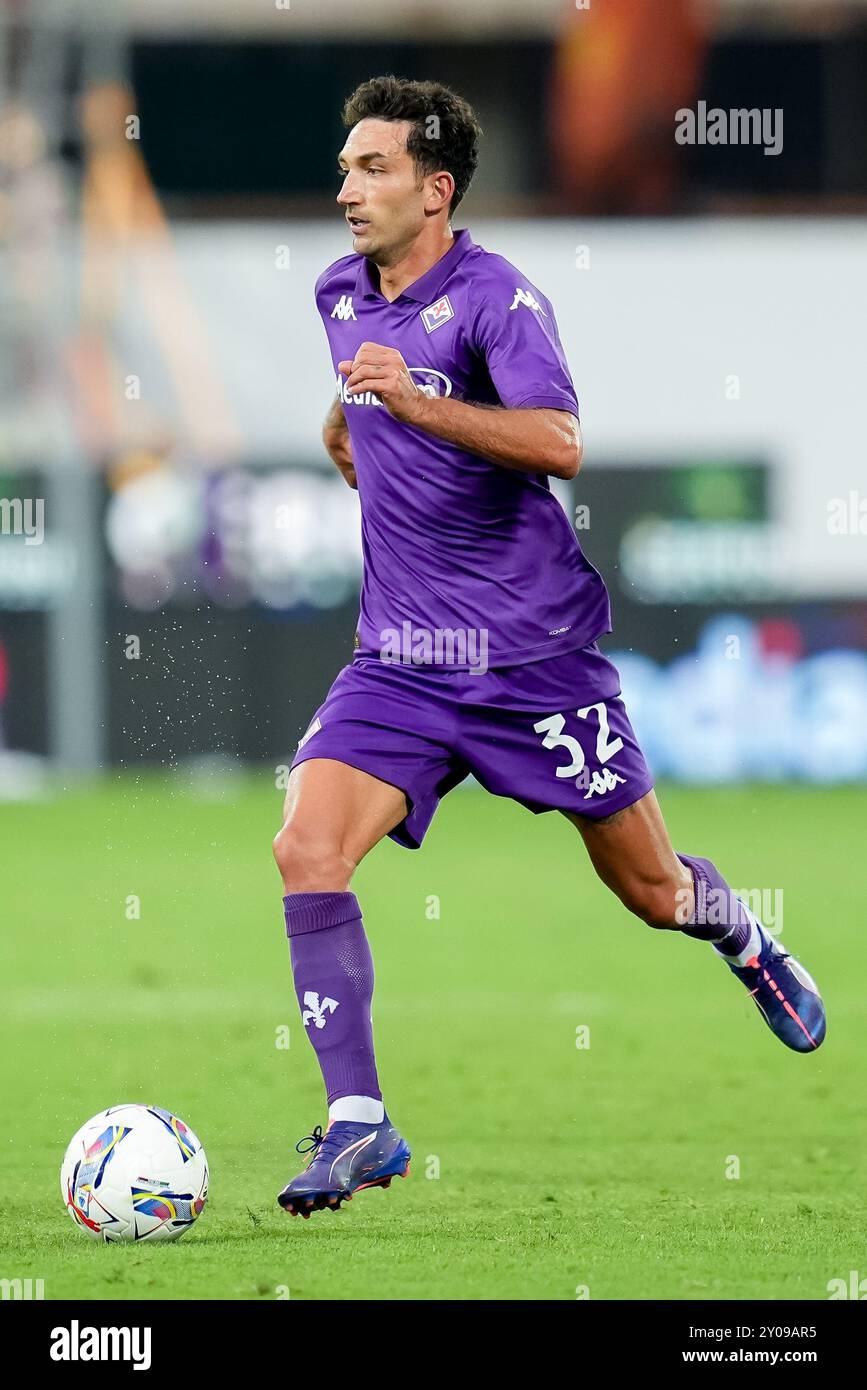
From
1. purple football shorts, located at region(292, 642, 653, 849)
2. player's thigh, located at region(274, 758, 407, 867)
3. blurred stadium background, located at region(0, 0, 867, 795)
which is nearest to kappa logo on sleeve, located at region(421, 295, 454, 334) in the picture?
purple football shorts, located at region(292, 642, 653, 849)

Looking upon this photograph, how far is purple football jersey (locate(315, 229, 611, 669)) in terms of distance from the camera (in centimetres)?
535

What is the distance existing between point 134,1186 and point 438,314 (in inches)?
78.8

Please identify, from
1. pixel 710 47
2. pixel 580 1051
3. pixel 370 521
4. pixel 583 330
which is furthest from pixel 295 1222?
pixel 710 47

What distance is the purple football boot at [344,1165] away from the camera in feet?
15.9

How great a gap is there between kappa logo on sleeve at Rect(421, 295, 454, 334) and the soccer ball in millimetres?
1864

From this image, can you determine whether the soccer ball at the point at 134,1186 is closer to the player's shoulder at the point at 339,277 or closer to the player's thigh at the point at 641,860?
the player's thigh at the point at 641,860

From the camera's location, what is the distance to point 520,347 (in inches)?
205

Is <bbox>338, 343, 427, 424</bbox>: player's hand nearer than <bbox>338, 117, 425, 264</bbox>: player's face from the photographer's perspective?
Yes

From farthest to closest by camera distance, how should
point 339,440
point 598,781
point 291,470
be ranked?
1. point 291,470
2. point 339,440
3. point 598,781

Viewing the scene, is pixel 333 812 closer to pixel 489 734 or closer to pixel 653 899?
pixel 489 734

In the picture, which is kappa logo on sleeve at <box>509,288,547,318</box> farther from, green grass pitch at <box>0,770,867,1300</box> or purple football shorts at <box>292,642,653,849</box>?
green grass pitch at <box>0,770,867,1300</box>

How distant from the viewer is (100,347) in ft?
56.6

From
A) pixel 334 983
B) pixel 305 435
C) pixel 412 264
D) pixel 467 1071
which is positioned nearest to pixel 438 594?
pixel 412 264

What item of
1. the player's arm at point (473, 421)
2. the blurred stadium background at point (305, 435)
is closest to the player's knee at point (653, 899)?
the player's arm at point (473, 421)
